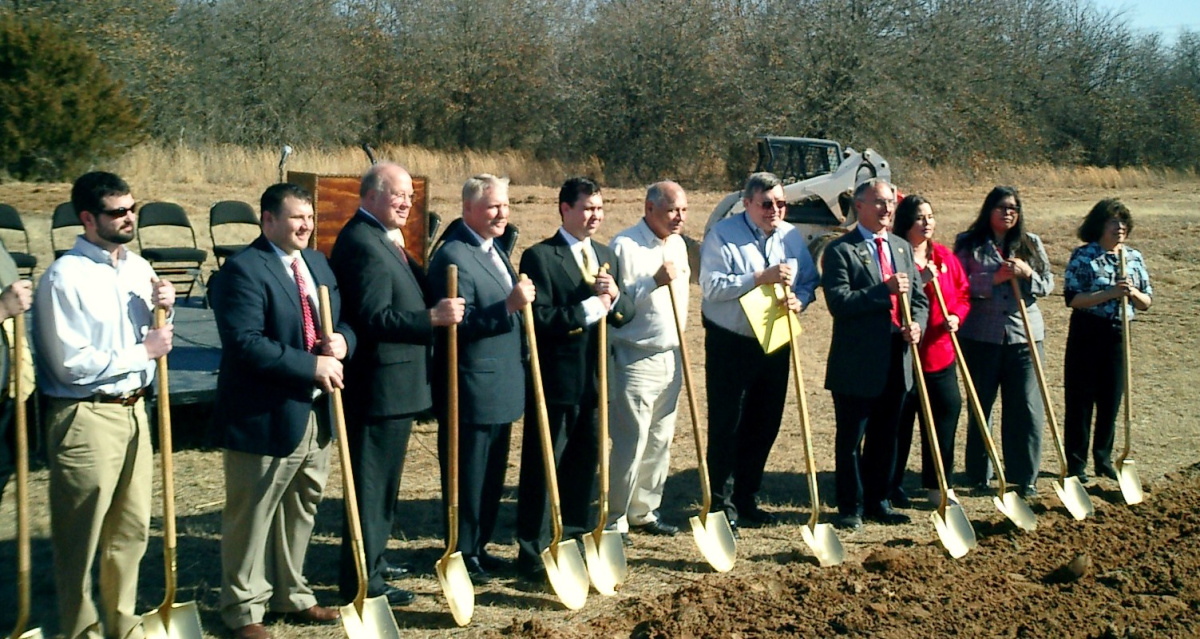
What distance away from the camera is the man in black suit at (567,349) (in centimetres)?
534

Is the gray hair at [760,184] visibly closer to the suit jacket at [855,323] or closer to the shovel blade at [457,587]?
the suit jacket at [855,323]

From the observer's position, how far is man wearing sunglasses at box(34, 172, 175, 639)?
13.0 feet

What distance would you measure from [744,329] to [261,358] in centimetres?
262

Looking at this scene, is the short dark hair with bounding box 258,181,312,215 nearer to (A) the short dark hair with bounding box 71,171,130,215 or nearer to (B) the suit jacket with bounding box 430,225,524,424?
(A) the short dark hair with bounding box 71,171,130,215

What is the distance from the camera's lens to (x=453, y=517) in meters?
4.84

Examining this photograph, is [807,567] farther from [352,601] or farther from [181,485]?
[181,485]

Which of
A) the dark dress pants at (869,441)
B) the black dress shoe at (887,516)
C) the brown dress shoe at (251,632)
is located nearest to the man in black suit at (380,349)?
the brown dress shoe at (251,632)

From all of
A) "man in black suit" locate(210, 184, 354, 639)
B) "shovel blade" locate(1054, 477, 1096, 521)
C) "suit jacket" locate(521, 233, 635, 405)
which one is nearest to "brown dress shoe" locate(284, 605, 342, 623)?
"man in black suit" locate(210, 184, 354, 639)

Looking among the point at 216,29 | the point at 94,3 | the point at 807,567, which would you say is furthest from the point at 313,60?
the point at 807,567

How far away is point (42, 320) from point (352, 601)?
162 centimetres

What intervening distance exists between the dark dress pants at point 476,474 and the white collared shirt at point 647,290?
0.93 m

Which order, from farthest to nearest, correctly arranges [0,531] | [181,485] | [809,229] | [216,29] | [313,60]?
[313,60], [216,29], [809,229], [181,485], [0,531]

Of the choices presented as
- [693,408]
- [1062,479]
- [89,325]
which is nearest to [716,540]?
[693,408]

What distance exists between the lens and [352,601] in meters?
4.67
